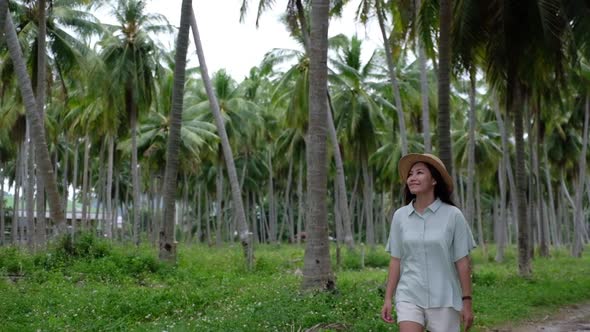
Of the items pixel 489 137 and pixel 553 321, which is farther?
pixel 489 137

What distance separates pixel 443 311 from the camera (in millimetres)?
3809

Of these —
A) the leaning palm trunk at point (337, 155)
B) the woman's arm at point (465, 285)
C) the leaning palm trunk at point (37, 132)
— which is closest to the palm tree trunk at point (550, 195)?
the leaning palm trunk at point (337, 155)

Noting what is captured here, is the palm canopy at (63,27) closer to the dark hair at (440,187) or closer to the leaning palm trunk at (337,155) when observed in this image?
the leaning palm trunk at (337,155)

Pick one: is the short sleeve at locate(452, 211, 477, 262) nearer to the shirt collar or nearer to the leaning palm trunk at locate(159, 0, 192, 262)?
the shirt collar

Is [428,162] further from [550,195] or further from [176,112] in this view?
[550,195]

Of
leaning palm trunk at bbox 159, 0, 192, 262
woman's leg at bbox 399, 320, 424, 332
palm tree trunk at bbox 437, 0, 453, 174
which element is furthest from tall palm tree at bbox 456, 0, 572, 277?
woman's leg at bbox 399, 320, 424, 332

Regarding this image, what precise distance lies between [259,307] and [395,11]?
1027 cm

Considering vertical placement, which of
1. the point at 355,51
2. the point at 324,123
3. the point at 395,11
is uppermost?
the point at 355,51

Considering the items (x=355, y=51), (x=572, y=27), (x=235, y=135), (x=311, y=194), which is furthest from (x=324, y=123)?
(x=235, y=135)

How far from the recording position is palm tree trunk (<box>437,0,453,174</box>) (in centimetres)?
1116

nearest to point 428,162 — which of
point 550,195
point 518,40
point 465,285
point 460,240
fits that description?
point 460,240

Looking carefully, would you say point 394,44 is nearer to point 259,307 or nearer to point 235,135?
point 259,307

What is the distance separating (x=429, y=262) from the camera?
152 inches

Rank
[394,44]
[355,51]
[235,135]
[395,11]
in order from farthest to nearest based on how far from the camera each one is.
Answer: [235,135] → [355,51] → [394,44] → [395,11]
